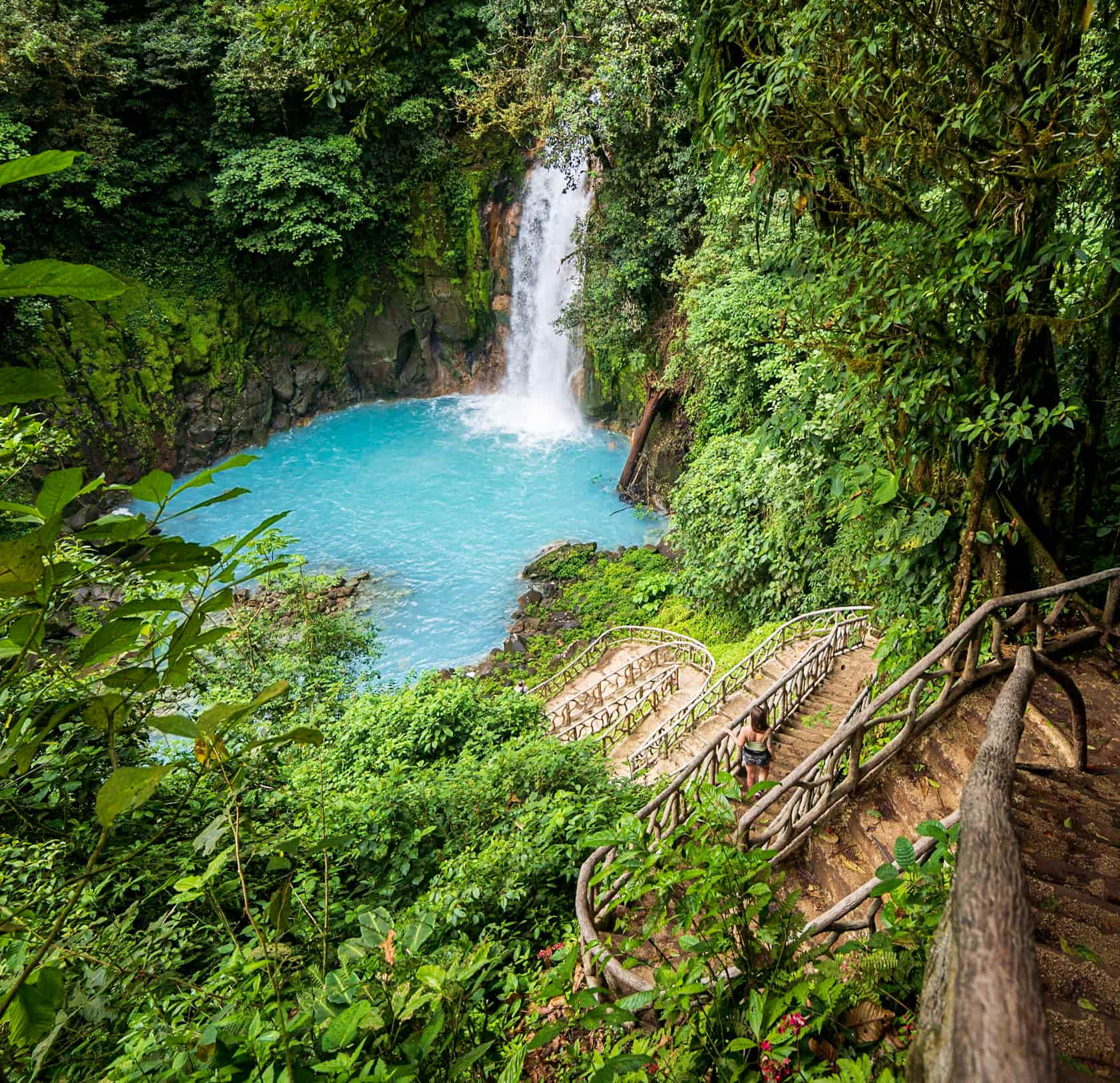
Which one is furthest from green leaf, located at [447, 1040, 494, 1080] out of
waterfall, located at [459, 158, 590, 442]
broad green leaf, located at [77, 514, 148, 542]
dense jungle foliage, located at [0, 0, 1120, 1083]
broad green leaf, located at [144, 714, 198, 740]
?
waterfall, located at [459, 158, 590, 442]

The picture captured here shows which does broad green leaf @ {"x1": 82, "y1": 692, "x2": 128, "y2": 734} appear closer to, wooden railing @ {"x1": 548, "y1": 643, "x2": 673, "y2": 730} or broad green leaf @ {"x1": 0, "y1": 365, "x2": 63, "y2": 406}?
broad green leaf @ {"x1": 0, "y1": 365, "x2": 63, "y2": 406}

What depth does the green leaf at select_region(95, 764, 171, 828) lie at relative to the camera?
2.86ft

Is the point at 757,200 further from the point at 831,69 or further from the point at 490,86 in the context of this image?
the point at 490,86

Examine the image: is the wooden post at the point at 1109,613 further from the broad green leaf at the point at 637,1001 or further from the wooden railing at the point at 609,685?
the wooden railing at the point at 609,685

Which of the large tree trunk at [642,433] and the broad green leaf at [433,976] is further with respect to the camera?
the large tree trunk at [642,433]

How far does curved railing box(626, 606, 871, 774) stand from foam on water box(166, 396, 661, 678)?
633cm

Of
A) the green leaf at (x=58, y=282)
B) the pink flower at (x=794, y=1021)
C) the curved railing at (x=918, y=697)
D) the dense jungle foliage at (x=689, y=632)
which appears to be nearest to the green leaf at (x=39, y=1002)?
the dense jungle foliage at (x=689, y=632)

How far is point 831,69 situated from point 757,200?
798mm

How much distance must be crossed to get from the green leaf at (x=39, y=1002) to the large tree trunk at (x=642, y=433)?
53.7 ft

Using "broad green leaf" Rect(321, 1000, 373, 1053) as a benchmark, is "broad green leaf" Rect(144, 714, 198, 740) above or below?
above

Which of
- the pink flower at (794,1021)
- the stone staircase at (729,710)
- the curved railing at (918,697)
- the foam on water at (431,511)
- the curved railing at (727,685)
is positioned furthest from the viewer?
the foam on water at (431,511)

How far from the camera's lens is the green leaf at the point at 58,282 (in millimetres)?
684

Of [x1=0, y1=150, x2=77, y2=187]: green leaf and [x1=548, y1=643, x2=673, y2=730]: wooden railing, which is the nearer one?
[x1=0, y1=150, x2=77, y2=187]: green leaf

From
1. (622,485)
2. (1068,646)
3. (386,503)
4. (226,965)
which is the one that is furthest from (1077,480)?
(386,503)
